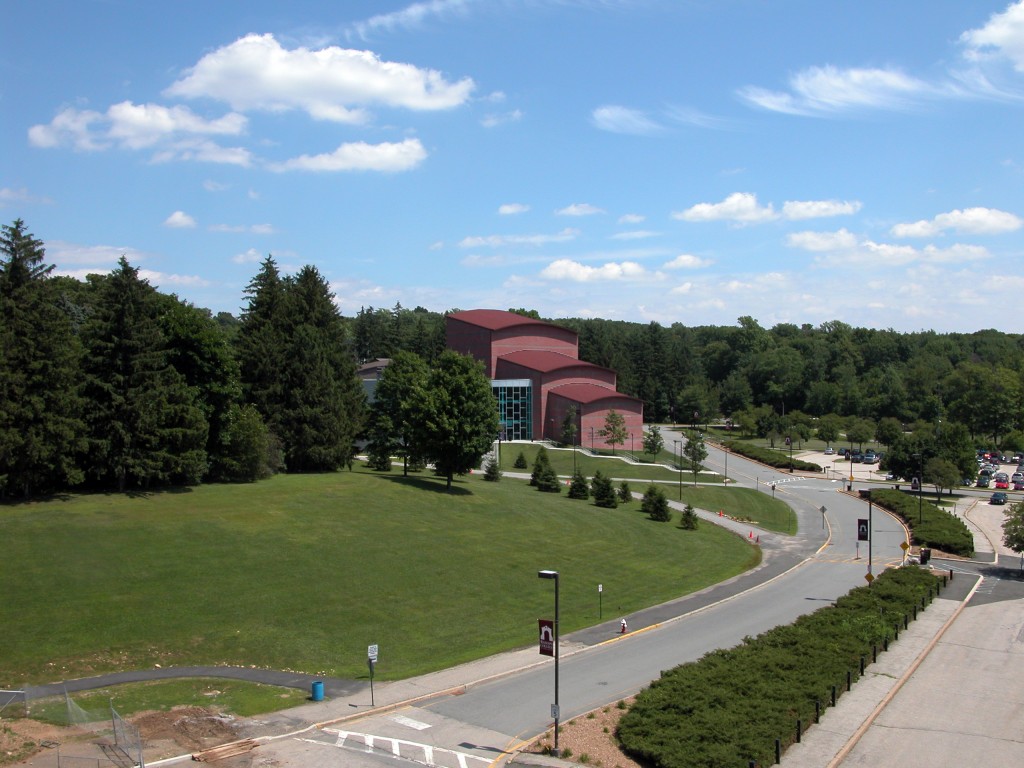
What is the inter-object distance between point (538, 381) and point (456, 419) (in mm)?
51230

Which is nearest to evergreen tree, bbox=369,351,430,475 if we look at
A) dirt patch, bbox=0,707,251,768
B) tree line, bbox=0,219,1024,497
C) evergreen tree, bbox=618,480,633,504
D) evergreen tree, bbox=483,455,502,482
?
tree line, bbox=0,219,1024,497

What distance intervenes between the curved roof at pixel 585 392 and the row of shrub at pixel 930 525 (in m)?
38.9

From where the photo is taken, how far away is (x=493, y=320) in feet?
403

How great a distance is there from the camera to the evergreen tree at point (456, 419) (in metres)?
60.0

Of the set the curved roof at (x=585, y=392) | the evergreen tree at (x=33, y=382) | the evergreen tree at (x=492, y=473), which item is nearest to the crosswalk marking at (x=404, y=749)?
the evergreen tree at (x=33, y=382)

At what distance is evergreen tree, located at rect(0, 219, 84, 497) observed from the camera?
133 ft

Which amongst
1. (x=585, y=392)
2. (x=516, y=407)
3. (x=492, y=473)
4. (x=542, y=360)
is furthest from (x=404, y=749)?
(x=542, y=360)

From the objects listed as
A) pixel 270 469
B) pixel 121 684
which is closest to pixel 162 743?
pixel 121 684

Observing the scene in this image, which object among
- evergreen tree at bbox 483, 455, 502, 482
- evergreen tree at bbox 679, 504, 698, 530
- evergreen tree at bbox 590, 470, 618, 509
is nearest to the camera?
evergreen tree at bbox 679, 504, 698, 530

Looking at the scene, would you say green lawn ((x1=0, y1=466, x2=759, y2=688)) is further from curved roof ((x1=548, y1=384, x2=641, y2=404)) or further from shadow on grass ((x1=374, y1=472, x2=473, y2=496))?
curved roof ((x1=548, y1=384, x2=641, y2=404))

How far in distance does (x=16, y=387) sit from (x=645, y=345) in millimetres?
124137

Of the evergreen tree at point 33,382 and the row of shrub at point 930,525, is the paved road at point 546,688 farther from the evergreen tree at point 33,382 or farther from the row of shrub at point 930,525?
the evergreen tree at point 33,382

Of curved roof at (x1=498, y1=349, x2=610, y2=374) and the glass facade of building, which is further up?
curved roof at (x1=498, y1=349, x2=610, y2=374)

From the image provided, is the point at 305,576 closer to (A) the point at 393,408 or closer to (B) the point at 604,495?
(A) the point at 393,408
